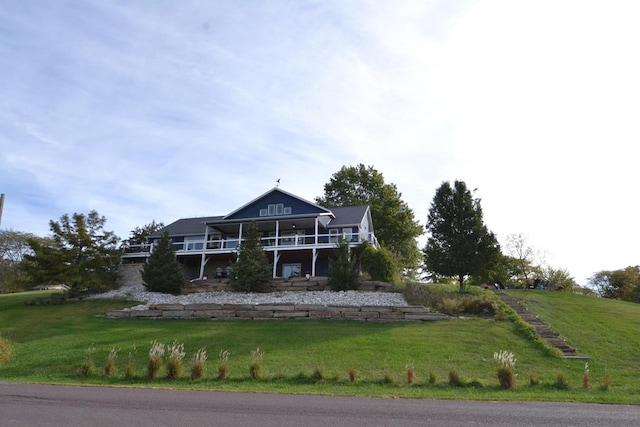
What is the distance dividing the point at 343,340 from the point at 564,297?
60.1ft

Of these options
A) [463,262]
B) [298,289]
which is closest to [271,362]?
[298,289]

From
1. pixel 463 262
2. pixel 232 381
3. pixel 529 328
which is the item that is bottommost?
pixel 232 381

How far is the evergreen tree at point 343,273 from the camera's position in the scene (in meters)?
26.8

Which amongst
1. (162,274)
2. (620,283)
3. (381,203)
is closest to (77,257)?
(162,274)

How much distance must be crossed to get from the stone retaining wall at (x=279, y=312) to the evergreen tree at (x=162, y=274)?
595 cm

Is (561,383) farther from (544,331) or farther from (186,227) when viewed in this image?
(186,227)

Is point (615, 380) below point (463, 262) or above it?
below

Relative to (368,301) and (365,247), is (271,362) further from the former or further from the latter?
(365,247)

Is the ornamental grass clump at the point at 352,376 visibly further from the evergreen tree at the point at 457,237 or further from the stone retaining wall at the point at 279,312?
the evergreen tree at the point at 457,237

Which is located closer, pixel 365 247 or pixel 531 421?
pixel 531 421

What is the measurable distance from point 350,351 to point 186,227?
28602 mm

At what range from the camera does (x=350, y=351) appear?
15531 millimetres

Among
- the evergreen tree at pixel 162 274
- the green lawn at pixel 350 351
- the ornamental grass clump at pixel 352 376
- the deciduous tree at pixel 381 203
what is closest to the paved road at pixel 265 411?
the green lawn at pixel 350 351

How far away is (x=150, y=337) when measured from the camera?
18078 mm
